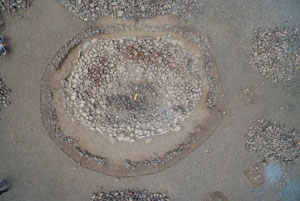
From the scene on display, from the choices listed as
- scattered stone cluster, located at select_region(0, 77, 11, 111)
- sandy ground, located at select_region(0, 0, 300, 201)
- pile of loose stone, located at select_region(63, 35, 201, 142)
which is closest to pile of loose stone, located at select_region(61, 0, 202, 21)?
sandy ground, located at select_region(0, 0, 300, 201)

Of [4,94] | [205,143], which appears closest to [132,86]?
[205,143]

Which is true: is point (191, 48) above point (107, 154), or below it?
above

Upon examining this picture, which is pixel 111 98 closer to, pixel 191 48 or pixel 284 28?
pixel 191 48

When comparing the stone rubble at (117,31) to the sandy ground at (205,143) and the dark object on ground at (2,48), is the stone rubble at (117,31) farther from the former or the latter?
the dark object on ground at (2,48)

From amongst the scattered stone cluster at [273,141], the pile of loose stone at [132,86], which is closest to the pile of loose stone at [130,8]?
the pile of loose stone at [132,86]

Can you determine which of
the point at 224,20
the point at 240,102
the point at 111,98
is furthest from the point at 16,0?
the point at 240,102
